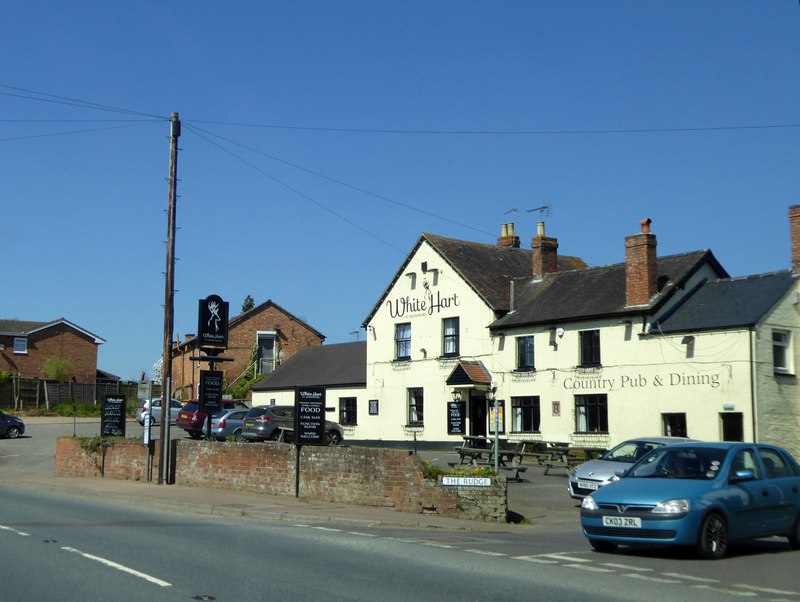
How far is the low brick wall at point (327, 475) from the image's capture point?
17266mm

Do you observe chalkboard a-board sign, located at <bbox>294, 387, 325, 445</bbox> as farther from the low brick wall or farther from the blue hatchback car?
the blue hatchback car

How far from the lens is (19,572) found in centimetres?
1011

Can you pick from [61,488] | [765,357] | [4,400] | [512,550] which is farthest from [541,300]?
[4,400]

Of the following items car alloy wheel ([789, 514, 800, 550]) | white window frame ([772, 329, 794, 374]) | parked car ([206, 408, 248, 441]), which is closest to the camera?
car alloy wheel ([789, 514, 800, 550])

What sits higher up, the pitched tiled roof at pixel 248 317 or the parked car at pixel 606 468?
the pitched tiled roof at pixel 248 317

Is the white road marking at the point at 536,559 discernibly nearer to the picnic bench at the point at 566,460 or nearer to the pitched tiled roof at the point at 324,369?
the picnic bench at the point at 566,460

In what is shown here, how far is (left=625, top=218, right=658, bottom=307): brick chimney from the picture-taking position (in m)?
33.2

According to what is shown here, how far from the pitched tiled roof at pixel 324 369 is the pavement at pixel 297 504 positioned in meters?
20.1

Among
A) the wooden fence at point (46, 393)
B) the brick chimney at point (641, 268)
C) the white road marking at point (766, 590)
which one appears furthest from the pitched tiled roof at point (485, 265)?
the white road marking at point (766, 590)

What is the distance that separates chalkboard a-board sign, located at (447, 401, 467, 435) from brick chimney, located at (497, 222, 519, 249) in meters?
10.1

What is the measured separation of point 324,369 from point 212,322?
24.2m

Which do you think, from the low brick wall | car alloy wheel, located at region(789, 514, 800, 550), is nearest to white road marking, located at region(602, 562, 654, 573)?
car alloy wheel, located at region(789, 514, 800, 550)

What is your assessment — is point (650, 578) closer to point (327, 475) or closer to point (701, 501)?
point (701, 501)

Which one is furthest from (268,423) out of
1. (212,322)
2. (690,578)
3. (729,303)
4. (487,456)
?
(690,578)
